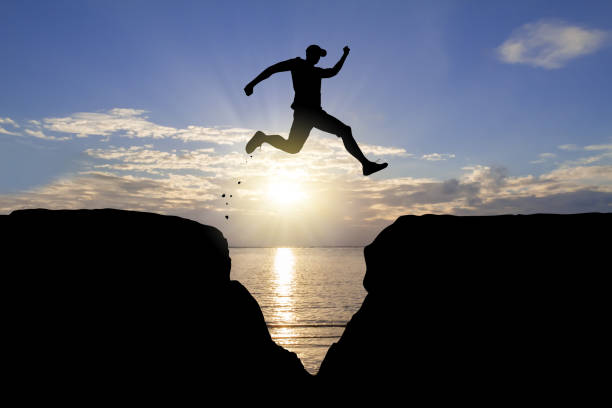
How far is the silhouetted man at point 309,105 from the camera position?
7.81 metres

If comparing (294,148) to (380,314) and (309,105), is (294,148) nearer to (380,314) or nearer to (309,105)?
(309,105)

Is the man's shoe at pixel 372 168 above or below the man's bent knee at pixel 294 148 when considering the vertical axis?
below

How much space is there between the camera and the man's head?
7.71 meters

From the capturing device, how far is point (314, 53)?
7.71 m

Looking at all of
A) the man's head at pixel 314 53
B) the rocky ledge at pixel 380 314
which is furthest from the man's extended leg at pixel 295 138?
the rocky ledge at pixel 380 314

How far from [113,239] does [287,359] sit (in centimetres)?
444

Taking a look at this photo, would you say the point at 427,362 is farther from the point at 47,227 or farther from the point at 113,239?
the point at 47,227

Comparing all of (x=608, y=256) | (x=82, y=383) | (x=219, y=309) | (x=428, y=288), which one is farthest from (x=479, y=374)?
(x=82, y=383)

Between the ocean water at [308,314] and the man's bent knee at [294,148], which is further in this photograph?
the ocean water at [308,314]

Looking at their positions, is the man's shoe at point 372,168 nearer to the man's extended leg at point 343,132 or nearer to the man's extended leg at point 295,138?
the man's extended leg at point 343,132

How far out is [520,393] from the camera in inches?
250

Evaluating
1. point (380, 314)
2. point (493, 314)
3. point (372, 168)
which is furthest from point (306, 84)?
point (493, 314)

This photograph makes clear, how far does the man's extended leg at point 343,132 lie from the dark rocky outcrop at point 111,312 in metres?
3.30

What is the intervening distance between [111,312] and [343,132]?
4769 millimetres
